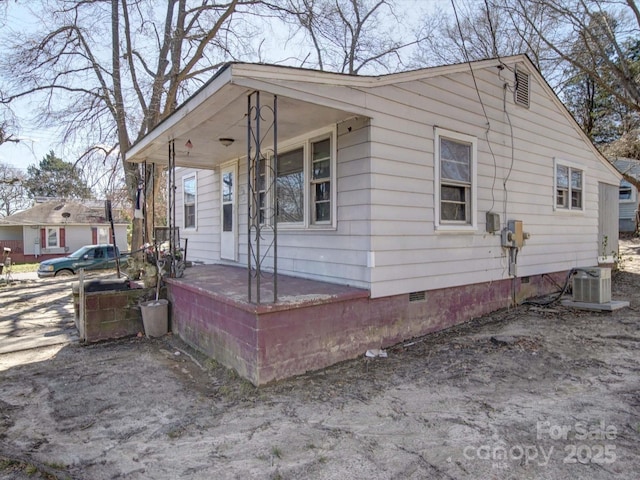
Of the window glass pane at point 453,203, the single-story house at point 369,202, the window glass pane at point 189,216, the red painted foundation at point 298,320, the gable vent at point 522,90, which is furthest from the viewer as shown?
the window glass pane at point 189,216

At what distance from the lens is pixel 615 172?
9703 mm

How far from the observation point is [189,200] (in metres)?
10.2

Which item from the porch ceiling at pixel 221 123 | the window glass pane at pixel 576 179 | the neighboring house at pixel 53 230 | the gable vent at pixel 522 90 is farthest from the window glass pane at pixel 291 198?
the neighboring house at pixel 53 230

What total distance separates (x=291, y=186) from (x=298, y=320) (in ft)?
9.01

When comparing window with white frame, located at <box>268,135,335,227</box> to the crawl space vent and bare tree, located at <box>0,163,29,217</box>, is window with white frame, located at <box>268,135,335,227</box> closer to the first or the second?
the crawl space vent

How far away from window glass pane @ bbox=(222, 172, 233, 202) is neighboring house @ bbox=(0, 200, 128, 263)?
61.3 ft

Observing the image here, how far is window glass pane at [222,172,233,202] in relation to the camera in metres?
8.14

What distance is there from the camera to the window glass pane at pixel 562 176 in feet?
25.6

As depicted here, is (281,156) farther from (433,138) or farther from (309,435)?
(309,435)

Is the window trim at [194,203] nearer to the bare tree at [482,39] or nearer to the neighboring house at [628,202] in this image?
the bare tree at [482,39]

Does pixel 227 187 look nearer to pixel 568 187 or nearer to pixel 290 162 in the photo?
pixel 290 162

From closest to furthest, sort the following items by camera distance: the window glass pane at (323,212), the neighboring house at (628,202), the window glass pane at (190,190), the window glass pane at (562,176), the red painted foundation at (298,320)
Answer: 1. the red painted foundation at (298,320)
2. the window glass pane at (323,212)
3. the window glass pane at (562,176)
4. the window glass pane at (190,190)
5. the neighboring house at (628,202)

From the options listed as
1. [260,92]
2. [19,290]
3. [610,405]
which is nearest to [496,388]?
[610,405]

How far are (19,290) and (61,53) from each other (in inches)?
303
